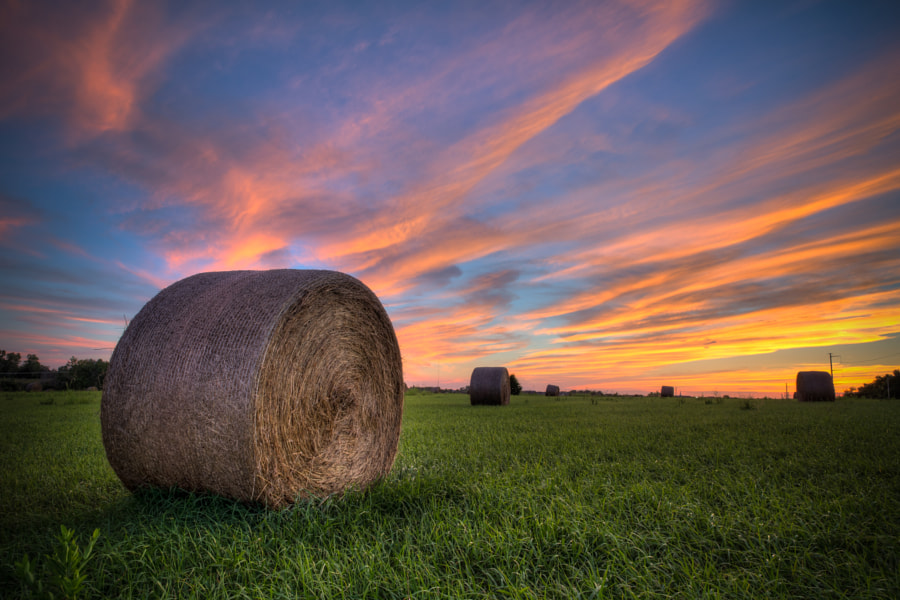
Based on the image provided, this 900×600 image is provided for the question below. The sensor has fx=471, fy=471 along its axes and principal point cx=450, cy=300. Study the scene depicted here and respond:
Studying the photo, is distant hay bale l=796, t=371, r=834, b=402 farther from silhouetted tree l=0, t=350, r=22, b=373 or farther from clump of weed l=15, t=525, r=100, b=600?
silhouetted tree l=0, t=350, r=22, b=373

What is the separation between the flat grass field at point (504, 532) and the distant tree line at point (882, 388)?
135ft

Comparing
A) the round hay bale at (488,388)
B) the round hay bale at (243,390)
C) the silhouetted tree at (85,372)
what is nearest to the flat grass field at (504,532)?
the round hay bale at (243,390)

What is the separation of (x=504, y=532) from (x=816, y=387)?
92.2ft

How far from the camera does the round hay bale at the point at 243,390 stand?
14.0 ft

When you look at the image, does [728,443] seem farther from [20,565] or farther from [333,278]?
[20,565]

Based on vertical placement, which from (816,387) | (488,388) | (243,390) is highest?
(816,387)

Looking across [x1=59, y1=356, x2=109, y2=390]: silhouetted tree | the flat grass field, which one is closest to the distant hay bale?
the flat grass field

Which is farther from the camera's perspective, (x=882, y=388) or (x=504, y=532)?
(x=882, y=388)

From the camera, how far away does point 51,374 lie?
38344 millimetres

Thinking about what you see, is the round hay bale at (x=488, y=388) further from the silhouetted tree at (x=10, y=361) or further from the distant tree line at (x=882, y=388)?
the silhouetted tree at (x=10, y=361)

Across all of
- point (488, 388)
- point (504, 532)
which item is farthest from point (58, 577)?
point (488, 388)

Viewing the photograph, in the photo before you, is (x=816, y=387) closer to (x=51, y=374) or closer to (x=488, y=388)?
(x=488, y=388)

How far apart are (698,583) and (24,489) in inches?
268

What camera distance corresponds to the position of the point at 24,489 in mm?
5332
